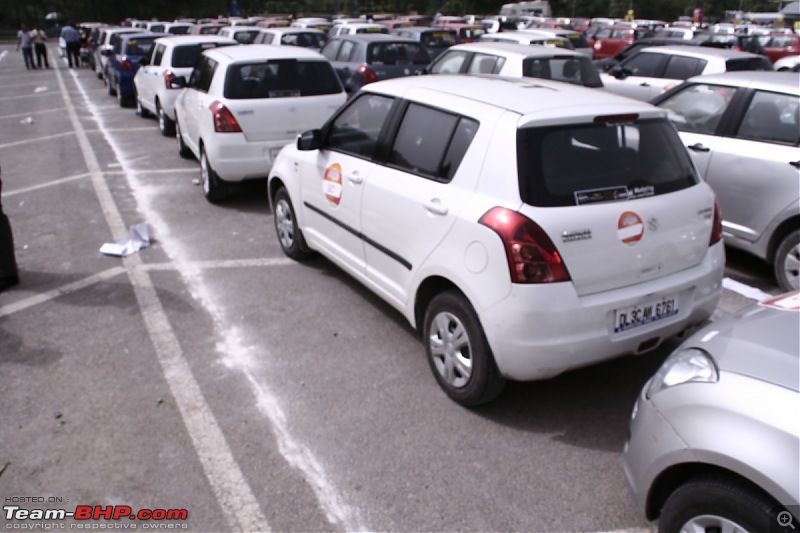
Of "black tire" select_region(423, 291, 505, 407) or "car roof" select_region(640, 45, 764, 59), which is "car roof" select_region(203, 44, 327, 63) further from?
"car roof" select_region(640, 45, 764, 59)

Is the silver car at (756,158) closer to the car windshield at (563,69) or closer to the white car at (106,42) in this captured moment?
the car windshield at (563,69)

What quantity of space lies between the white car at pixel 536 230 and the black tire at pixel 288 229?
1.69 metres

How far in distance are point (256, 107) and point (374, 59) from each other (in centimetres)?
576

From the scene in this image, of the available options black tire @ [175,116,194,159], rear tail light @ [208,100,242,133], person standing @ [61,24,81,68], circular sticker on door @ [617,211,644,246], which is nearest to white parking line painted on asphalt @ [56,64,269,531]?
rear tail light @ [208,100,242,133]

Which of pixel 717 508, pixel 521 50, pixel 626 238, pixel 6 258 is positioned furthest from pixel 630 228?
pixel 521 50

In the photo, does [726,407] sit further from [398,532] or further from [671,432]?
[398,532]

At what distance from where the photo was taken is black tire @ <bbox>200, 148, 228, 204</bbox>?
26.6ft

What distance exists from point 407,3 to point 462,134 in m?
68.7

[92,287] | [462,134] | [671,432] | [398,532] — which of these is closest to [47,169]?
[92,287]

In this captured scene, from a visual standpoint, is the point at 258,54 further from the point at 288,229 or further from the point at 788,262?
the point at 788,262

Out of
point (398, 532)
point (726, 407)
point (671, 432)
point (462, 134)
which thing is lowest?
point (398, 532)

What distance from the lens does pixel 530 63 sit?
388 inches

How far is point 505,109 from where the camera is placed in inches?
155

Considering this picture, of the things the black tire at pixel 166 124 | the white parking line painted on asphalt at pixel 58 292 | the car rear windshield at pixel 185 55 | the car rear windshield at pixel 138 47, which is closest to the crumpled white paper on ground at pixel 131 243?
the white parking line painted on asphalt at pixel 58 292
